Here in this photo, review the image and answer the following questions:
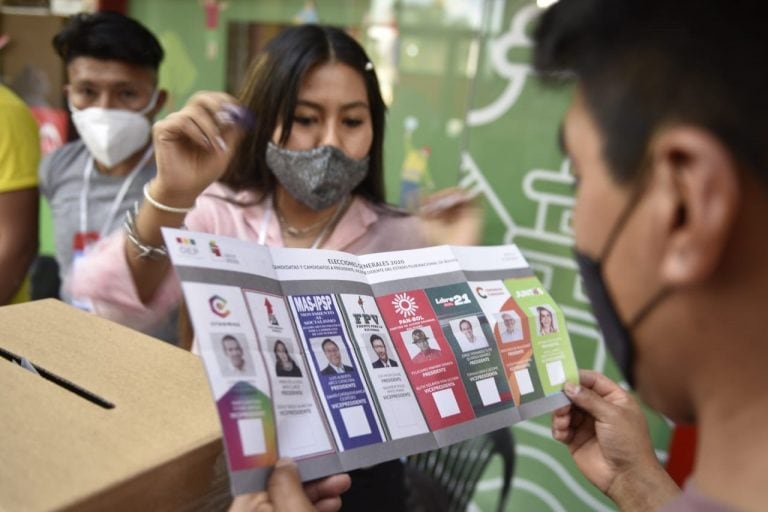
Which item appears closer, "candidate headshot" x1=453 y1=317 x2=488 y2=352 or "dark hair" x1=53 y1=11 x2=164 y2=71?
"candidate headshot" x1=453 y1=317 x2=488 y2=352

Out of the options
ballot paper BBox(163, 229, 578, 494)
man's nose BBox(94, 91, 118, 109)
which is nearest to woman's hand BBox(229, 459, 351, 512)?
ballot paper BBox(163, 229, 578, 494)

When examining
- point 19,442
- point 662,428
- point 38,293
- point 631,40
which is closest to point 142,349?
point 19,442

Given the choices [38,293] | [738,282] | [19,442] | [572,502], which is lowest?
[572,502]

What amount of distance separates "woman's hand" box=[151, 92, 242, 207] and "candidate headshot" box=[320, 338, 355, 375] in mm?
510

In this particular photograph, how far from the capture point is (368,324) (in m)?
0.82

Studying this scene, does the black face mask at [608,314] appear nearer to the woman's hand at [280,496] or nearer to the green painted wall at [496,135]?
the woman's hand at [280,496]

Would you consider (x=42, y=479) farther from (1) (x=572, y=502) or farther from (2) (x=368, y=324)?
(1) (x=572, y=502)

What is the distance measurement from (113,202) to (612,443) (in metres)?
1.45

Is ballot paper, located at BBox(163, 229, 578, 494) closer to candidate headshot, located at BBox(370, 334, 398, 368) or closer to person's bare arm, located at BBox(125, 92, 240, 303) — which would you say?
candidate headshot, located at BBox(370, 334, 398, 368)

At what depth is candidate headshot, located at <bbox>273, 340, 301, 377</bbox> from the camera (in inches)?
27.9

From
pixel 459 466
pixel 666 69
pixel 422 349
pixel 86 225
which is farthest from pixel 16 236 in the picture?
pixel 666 69

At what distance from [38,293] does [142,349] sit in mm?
1510

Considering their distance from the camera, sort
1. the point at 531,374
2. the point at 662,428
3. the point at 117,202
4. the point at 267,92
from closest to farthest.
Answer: the point at 531,374
the point at 267,92
the point at 117,202
the point at 662,428

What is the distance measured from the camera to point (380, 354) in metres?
0.81
